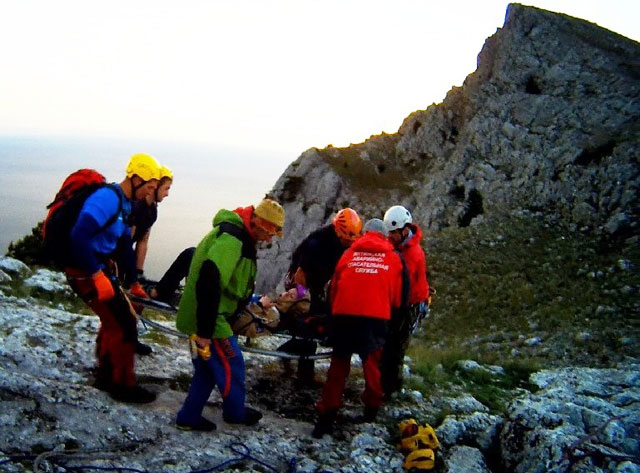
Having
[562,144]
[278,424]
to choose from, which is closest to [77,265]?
[278,424]

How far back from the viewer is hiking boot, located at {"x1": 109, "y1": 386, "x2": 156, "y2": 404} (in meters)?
6.84

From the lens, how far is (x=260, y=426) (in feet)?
22.7

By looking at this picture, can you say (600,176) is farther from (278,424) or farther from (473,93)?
(278,424)

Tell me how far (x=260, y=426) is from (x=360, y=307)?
204cm

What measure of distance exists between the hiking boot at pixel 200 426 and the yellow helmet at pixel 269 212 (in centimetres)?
257

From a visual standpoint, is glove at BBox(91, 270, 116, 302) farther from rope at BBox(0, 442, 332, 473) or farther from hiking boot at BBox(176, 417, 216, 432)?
hiking boot at BBox(176, 417, 216, 432)

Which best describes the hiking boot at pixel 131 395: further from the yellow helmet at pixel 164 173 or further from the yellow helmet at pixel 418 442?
the yellow helmet at pixel 418 442

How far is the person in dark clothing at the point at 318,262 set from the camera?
27.9ft

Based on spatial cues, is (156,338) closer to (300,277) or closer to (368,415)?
(300,277)

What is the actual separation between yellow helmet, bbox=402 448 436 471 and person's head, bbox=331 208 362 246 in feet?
11.0

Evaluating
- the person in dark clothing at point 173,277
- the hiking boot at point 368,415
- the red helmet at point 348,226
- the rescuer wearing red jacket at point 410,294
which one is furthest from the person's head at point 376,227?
the person in dark clothing at point 173,277

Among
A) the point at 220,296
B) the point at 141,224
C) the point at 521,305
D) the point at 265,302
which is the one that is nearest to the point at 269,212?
the point at 220,296

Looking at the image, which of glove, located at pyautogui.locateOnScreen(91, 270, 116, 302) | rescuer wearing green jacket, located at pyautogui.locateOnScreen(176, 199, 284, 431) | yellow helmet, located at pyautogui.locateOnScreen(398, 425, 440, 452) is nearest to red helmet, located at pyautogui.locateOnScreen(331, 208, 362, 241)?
rescuer wearing green jacket, located at pyautogui.locateOnScreen(176, 199, 284, 431)

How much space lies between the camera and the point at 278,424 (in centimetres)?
714
